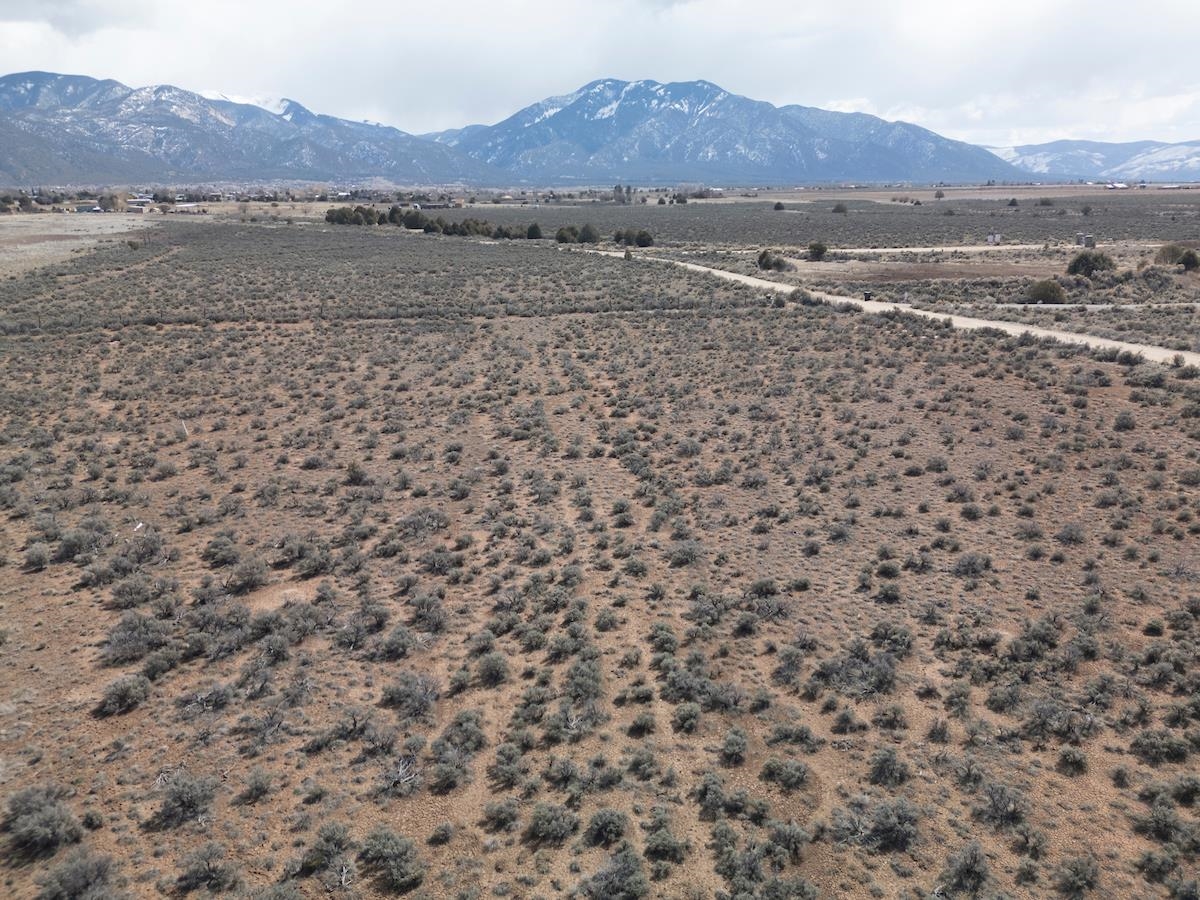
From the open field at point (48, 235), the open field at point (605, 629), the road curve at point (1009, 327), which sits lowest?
the open field at point (605, 629)

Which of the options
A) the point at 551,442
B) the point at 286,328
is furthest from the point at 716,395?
the point at 286,328

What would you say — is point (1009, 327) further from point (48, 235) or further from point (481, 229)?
point (48, 235)

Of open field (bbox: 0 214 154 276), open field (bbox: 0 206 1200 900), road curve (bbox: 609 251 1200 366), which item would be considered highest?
open field (bbox: 0 214 154 276)

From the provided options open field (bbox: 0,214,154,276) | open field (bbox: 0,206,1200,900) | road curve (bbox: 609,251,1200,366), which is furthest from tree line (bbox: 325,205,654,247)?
open field (bbox: 0,206,1200,900)

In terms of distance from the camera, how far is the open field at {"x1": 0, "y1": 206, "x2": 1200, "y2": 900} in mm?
9047

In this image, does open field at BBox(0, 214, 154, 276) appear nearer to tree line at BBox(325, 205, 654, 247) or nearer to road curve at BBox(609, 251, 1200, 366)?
tree line at BBox(325, 205, 654, 247)

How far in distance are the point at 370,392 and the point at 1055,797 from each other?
87.3 ft

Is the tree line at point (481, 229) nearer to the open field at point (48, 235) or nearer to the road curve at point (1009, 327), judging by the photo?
the road curve at point (1009, 327)

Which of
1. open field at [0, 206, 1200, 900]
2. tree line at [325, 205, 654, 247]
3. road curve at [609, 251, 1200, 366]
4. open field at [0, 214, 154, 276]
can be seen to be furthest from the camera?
tree line at [325, 205, 654, 247]

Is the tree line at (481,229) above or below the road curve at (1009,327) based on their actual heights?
above

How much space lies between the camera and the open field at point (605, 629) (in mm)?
9047

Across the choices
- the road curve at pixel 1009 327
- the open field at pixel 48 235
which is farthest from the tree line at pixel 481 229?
the open field at pixel 48 235

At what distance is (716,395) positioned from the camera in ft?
93.4

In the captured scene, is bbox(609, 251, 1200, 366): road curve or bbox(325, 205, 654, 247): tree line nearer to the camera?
bbox(609, 251, 1200, 366): road curve
